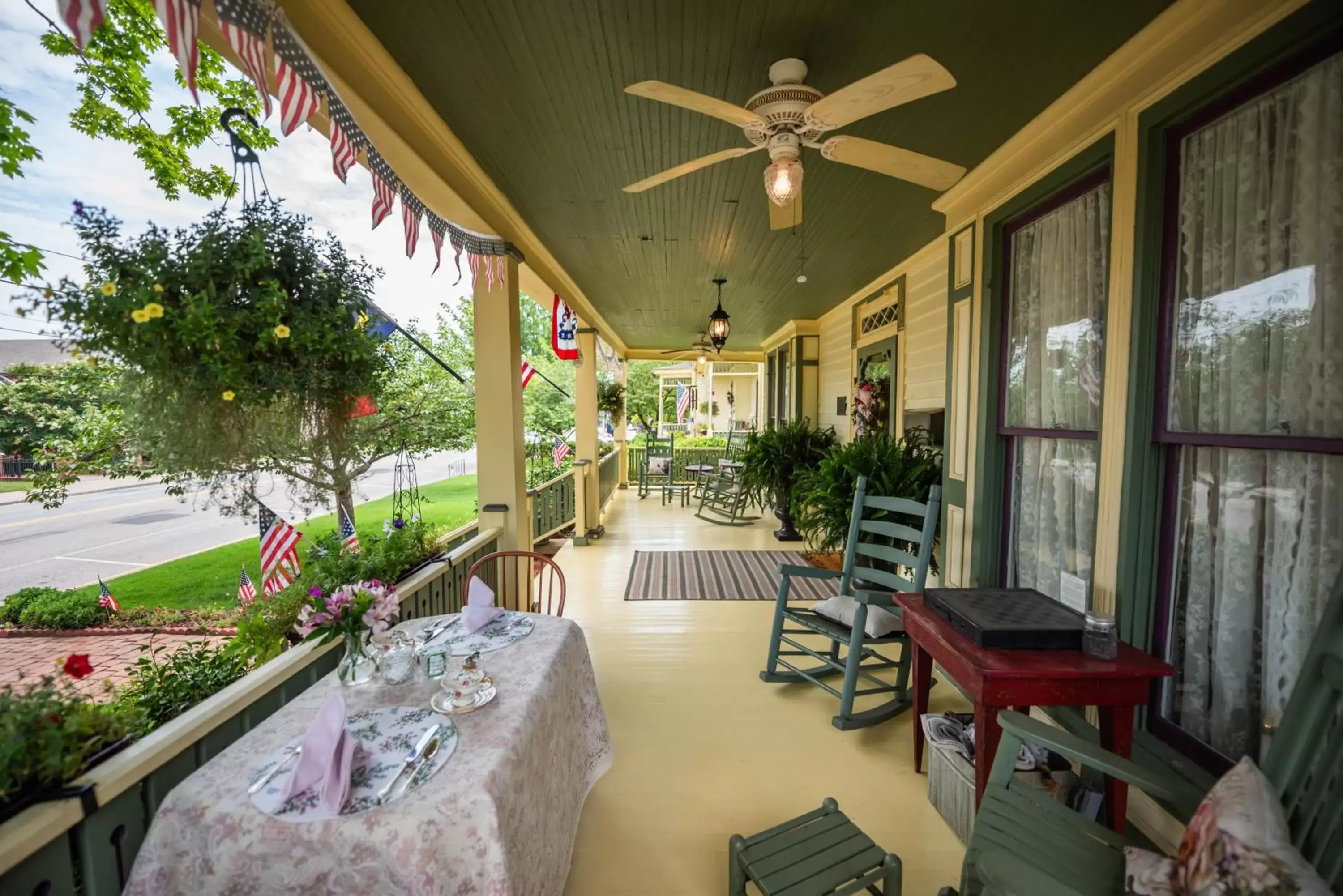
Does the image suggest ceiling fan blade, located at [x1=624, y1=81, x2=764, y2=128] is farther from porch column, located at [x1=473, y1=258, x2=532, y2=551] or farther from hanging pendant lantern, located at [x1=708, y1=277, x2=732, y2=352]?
hanging pendant lantern, located at [x1=708, y1=277, x2=732, y2=352]

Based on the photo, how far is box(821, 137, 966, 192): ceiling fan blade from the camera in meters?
1.70

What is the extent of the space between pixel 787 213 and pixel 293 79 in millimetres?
1571

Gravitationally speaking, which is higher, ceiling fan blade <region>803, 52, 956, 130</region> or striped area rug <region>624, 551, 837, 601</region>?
ceiling fan blade <region>803, 52, 956, 130</region>

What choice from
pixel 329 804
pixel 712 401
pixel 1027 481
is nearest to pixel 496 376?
pixel 329 804

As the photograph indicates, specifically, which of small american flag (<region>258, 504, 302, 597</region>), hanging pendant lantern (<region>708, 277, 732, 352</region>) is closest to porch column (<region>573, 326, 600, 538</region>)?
hanging pendant lantern (<region>708, 277, 732, 352</region>)

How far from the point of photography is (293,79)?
1.28m

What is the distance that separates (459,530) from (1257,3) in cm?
372

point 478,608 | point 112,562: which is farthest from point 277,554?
point 112,562

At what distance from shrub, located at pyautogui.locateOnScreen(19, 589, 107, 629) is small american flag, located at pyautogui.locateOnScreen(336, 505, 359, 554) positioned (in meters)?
2.75

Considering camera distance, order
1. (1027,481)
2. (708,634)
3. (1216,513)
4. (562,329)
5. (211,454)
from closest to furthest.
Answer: (211,454) < (1216,513) < (1027,481) < (708,634) < (562,329)

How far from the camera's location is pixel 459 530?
10.2 ft

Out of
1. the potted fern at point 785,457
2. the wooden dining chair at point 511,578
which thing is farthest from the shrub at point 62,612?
the potted fern at point 785,457

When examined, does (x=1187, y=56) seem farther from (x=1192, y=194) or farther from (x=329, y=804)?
(x=329, y=804)

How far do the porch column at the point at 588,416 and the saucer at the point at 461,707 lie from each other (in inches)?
176
